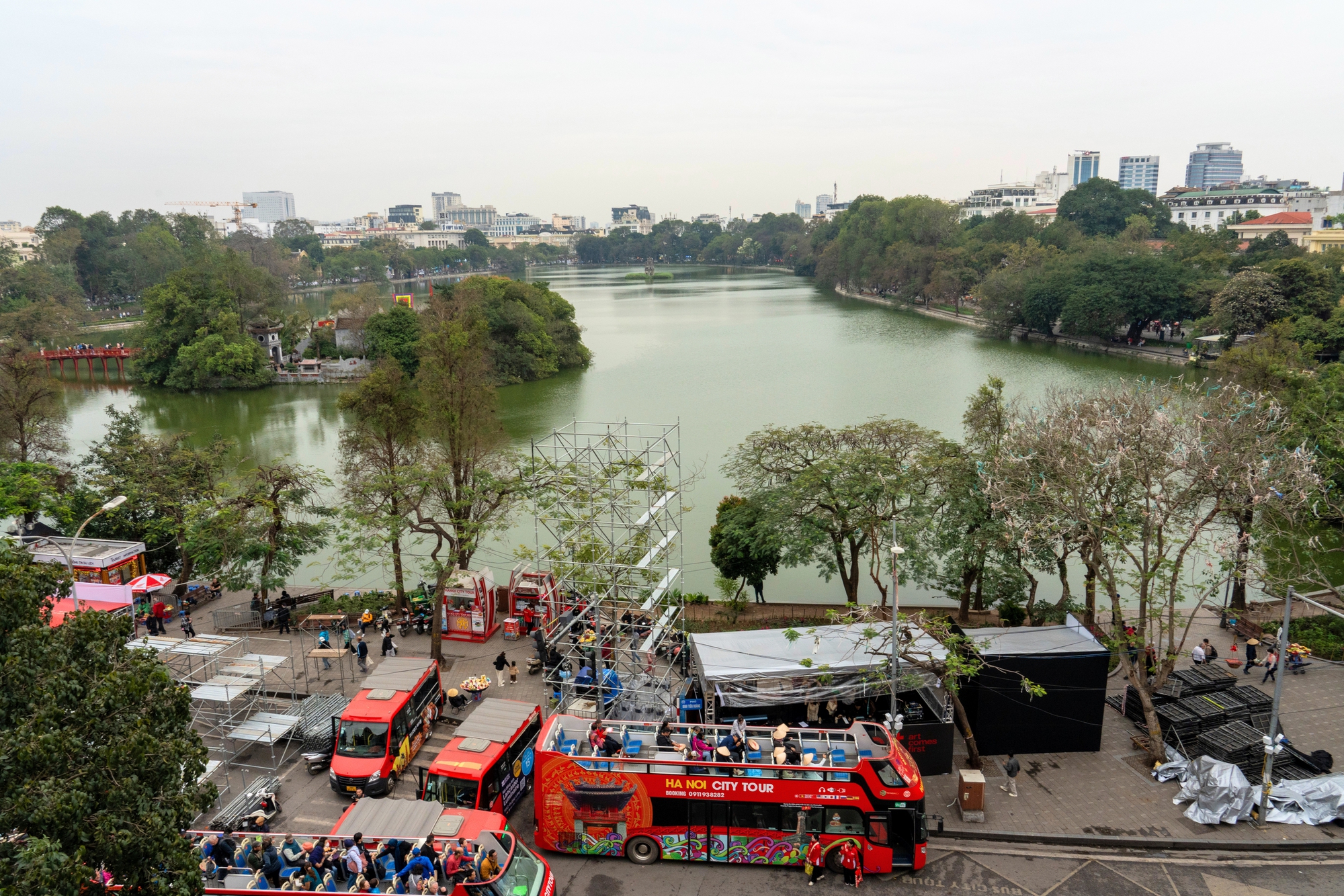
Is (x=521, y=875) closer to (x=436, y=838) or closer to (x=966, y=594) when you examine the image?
(x=436, y=838)

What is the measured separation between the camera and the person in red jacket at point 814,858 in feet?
31.9

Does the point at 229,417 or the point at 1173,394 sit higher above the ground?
the point at 1173,394

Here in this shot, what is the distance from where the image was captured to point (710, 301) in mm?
86000

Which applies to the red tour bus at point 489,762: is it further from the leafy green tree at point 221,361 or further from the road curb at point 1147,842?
the leafy green tree at point 221,361

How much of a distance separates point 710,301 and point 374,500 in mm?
70821

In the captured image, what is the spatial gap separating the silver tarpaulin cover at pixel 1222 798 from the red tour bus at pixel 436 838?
309 inches

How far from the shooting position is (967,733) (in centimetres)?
1165

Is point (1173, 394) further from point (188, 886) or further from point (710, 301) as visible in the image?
point (710, 301)

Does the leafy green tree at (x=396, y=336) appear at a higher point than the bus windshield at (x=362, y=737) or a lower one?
higher

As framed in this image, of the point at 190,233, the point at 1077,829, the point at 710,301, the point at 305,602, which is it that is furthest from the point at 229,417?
the point at 190,233

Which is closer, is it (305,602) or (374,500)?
(374,500)

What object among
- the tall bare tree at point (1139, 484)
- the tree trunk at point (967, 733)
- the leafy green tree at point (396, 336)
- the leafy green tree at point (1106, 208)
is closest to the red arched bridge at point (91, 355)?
the leafy green tree at point (396, 336)

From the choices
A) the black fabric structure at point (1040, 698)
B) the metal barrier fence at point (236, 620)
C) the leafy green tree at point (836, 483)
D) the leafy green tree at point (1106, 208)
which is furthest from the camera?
the leafy green tree at point (1106, 208)

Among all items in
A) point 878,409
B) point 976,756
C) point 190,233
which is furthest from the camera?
point 190,233
